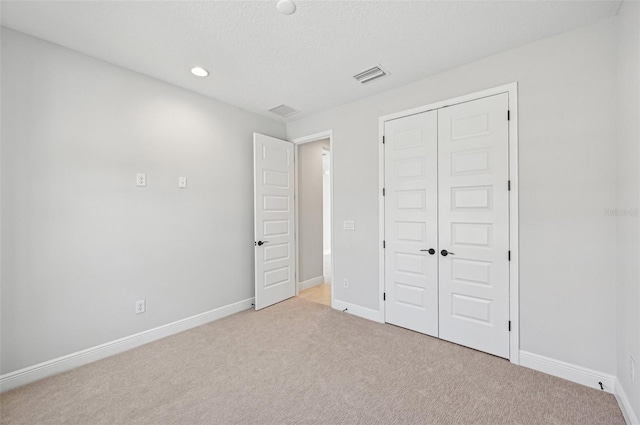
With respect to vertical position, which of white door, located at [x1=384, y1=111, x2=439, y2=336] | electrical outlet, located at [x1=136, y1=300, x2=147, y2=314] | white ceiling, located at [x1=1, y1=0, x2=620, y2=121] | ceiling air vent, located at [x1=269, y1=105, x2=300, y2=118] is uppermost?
white ceiling, located at [x1=1, y1=0, x2=620, y2=121]

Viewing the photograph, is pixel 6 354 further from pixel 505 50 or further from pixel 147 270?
pixel 505 50

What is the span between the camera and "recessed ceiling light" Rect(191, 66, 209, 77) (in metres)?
2.62

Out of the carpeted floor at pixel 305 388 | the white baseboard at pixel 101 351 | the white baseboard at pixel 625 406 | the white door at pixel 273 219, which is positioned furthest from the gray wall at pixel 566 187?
the white baseboard at pixel 101 351

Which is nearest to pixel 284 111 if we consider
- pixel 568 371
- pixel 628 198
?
pixel 628 198

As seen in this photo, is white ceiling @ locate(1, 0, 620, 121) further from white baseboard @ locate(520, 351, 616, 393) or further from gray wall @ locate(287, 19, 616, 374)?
white baseboard @ locate(520, 351, 616, 393)

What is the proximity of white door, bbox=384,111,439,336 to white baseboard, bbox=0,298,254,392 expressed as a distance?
2.16 m

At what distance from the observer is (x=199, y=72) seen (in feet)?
8.85

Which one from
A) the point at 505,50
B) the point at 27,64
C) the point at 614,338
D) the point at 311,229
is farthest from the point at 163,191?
the point at 614,338

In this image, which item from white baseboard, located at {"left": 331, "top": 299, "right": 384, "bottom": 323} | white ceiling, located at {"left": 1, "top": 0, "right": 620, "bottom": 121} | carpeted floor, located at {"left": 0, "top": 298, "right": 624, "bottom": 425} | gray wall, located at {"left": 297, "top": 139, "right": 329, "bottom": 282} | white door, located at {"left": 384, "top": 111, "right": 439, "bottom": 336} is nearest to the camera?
carpeted floor, located at {"left": 0, "top": 298, "right": 624, "bottom": 425}

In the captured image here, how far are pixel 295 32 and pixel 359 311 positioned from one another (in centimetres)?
303

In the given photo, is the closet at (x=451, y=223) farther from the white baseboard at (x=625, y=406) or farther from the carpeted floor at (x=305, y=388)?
the white baseboard at (x=625, y=406)

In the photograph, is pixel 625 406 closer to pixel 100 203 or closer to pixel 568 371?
pixel 568 371

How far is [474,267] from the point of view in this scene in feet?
8.32

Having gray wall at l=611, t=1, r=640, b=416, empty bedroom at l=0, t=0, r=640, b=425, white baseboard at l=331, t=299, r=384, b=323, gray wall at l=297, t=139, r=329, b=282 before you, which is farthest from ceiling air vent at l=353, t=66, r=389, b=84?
white baseboard at l=331, t=299, r=384, b=323
